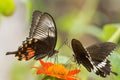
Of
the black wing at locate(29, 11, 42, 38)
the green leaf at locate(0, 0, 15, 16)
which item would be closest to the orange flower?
the black wing at locate(29, 11, 42, 38)

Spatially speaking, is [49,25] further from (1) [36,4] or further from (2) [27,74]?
(1) [36,4]

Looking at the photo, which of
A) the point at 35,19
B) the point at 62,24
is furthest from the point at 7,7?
the point at 62,24

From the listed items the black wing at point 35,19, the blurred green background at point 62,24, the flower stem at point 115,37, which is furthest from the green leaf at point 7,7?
the flower stem at point 115,37

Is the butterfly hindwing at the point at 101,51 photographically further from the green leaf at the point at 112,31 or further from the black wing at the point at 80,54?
the green leaf at the point at 112,31

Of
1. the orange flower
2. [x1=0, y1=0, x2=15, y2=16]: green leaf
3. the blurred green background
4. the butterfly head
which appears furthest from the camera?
the blurred green background

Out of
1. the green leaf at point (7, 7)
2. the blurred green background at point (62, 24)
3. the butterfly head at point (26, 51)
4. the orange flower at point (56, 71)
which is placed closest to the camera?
the orange flower at point (56, 71)

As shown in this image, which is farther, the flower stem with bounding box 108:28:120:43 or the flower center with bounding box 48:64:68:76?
the flower stem with bounding box 108:28:120:43

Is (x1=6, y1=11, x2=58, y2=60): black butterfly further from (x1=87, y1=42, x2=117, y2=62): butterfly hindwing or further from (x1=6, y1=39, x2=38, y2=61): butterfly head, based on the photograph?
(x1=87, y1=42, x2=117, y2=62): butterfly hindwing

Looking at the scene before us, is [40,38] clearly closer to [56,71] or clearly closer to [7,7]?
[56,71]
